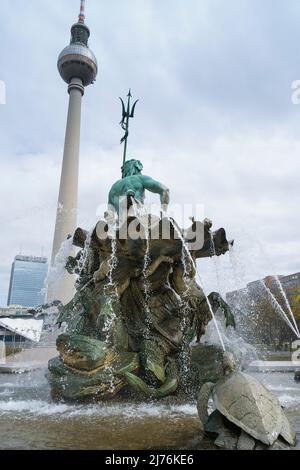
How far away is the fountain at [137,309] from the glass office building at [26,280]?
5021 cm

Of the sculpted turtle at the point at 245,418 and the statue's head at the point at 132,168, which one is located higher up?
the statue's head at the point at 132,168

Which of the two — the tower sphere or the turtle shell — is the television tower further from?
the turtle shell

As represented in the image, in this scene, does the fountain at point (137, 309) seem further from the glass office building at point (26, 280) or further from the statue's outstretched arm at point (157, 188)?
the glass office building at point (26, 280)

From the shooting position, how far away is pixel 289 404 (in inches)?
283

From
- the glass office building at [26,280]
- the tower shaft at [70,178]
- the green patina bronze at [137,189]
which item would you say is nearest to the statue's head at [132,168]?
the green patina bronze at [137,189]

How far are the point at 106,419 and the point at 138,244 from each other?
341cm

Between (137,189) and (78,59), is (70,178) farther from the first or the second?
(137,189)

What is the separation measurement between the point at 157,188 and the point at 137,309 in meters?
2.88

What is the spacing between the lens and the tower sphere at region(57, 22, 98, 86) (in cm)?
6166

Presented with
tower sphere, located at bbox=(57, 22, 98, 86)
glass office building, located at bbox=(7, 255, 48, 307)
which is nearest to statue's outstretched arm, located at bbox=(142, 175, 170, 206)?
glass office building, located at bbox=(7, 255, 48, 307)

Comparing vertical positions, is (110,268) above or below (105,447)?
above

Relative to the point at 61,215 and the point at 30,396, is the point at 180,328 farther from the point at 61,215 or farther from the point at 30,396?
the point at 61,215

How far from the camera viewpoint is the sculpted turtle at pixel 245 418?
3.56 metres

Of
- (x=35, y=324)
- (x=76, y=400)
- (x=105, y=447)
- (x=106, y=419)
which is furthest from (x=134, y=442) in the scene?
(x=35, y=324)
